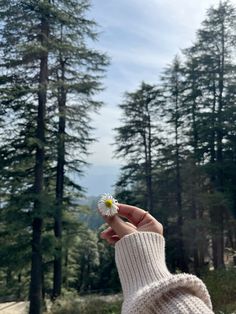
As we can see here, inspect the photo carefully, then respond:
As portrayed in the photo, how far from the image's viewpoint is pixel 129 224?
1156 mm

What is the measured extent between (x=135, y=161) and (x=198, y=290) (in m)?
24.6

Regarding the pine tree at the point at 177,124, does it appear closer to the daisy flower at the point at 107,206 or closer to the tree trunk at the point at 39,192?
the tree trunk at the point at 39,192

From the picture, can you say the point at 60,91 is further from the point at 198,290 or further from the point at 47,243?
the point at 198,290

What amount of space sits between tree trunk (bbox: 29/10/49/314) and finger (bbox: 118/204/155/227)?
13184 millimetres

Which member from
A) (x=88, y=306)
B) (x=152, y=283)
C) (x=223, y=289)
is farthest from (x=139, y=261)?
(x=88, y=306)

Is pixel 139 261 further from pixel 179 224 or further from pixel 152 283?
pixel 179 224

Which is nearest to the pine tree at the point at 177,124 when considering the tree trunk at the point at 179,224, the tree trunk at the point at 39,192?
the tree trunk at the point at 179,224

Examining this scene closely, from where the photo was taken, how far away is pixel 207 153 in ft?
73.4

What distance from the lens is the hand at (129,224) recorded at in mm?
1114

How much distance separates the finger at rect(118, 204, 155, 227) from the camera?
1178 millimetres

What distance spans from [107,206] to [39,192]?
13.8 m

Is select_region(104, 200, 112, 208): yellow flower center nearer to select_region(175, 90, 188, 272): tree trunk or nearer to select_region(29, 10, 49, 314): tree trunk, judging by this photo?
select_region(29, 10, 49, 314): tree trunk

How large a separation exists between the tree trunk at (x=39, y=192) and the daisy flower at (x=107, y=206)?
13.2 metres

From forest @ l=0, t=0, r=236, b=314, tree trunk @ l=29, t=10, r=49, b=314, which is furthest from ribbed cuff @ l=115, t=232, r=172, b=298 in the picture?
tree trunk @ l=29, t=10, r=49, b=314
